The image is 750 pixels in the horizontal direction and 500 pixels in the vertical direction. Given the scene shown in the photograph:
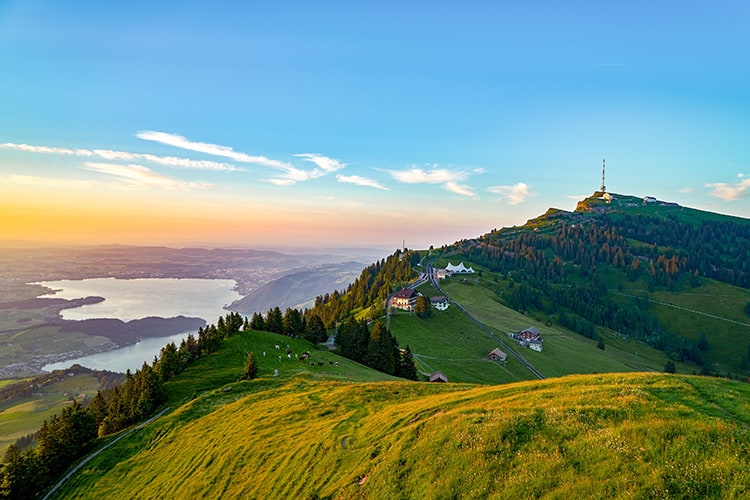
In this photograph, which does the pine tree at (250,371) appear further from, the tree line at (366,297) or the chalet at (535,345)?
the chalet at (535,345)

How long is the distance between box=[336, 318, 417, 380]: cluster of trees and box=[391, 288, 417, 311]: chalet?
38.2 meters

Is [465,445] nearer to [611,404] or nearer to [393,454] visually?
[393,454]

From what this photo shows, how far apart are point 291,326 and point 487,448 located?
83295 mm

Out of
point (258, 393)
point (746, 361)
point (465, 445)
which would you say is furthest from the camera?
point (746, 361)

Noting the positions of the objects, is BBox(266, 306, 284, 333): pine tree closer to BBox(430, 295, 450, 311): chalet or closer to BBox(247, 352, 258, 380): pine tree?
BBox(247, 352, 258, 380): pine tree

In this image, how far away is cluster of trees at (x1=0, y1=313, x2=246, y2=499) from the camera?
133 ft

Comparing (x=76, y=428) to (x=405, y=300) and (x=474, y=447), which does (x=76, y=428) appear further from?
(x=405, y=300)

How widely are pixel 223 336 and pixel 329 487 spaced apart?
72589mm

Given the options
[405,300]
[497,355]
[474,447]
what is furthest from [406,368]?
[474,447]

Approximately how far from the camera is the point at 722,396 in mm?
18828

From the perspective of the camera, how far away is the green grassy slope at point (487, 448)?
13.3 m

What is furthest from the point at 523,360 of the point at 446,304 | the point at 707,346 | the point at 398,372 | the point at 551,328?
the point at 707,346

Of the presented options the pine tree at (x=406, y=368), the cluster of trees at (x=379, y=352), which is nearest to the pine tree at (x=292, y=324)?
the cluster of trees at (x=379, y=352)

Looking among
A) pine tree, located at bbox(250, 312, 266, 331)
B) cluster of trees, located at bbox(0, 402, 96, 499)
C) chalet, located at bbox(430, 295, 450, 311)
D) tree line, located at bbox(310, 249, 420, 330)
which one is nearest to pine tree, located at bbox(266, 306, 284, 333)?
pine tree, located at bbox(250, 312, 266, 331)
